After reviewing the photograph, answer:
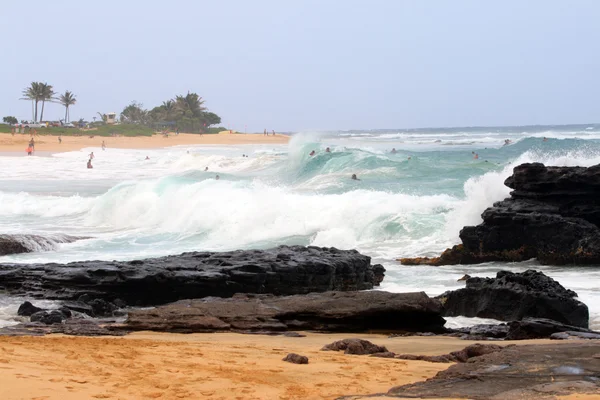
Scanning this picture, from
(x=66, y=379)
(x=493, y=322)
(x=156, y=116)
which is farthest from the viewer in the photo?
(x=156, y=116)

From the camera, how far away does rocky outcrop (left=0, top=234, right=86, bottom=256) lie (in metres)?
17.1

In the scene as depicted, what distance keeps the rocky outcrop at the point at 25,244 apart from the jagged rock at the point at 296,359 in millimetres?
11320

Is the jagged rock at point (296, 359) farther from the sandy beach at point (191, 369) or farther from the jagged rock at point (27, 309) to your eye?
the jagged rock at point (27, 309)

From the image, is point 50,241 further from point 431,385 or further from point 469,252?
point 431,385

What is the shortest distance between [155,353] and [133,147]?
71.8 meters

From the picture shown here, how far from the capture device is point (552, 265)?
15.3 metres

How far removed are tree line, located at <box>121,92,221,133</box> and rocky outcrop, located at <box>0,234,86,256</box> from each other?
9309cm

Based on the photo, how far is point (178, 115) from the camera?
113 meters

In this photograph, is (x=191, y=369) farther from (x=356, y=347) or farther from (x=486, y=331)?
(x=486, y=331)

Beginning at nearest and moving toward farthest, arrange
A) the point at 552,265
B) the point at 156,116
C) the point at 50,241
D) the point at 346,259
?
the point at 346,259 → the point at 552,265 → the point at 50,241 → the point at 156,116

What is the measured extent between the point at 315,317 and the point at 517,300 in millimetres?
2655

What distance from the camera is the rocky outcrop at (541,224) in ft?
50.2

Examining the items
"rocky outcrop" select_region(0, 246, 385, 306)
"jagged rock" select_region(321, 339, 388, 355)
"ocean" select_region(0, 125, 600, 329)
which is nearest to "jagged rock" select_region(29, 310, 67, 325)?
"ocean" select_region(0, 125, 600, 329)

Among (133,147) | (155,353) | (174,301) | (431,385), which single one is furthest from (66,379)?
(133,147)
